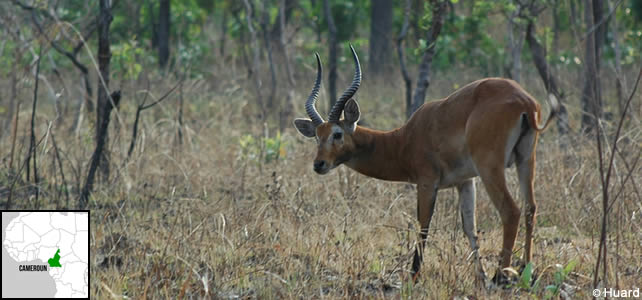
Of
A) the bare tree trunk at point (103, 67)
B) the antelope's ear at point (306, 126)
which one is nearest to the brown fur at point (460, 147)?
the antelope's ear at point (306, 126)

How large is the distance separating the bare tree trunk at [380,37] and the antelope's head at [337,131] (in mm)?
11872

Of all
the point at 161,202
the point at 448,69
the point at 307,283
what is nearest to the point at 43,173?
the point at 161,202

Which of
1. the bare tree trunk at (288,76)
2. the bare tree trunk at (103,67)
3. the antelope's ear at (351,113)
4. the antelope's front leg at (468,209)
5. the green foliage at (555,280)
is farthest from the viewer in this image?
the bare tree trunk at (288,76)

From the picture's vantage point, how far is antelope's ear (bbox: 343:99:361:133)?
19.1ft

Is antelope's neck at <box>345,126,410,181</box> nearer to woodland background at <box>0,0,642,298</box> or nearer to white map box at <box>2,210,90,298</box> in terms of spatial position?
woodland background at <box>0,0,642,298</box>

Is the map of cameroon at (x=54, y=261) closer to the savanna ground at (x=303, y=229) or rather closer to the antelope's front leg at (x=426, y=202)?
the savanna ground at (x=303, y=229)

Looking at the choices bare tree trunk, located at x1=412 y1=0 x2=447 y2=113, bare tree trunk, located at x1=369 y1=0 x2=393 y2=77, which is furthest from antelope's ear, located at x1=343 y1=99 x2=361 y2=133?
bare tree trunk, located at x1=369 y1=0 x2=393 y2=77

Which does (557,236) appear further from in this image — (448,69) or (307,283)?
(448,69)

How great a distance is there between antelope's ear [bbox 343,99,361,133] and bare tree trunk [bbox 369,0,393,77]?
1187 centimetres

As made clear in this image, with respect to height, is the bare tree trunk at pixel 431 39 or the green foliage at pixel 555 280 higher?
the bare tree trunk at pixel 431 39

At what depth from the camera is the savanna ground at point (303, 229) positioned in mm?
4938

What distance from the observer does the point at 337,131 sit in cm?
583

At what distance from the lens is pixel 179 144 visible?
937 cm

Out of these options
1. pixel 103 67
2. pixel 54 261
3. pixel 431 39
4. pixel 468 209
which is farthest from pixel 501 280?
pixel 103 67
